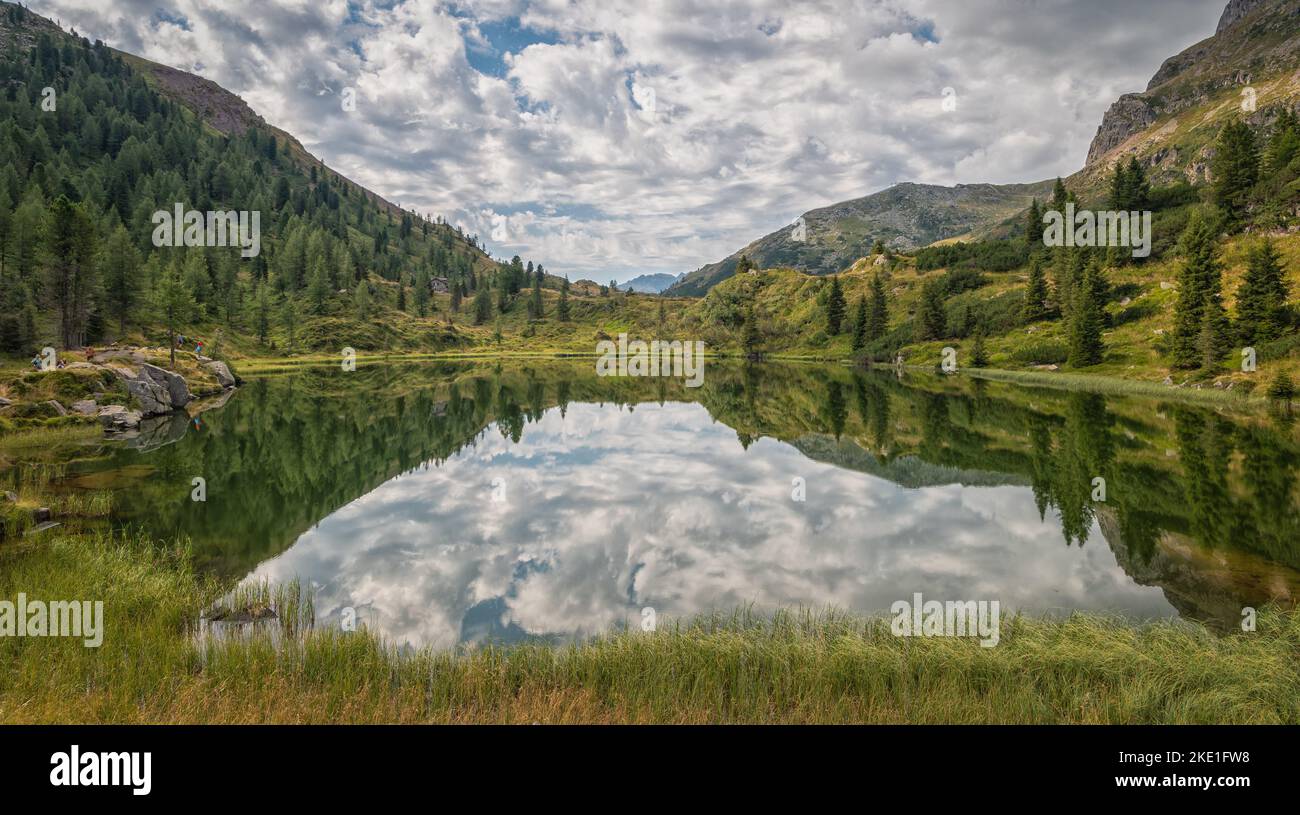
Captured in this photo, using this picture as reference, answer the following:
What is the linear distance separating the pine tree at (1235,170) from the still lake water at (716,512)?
246 ft

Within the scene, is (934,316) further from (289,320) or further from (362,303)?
(289,320)

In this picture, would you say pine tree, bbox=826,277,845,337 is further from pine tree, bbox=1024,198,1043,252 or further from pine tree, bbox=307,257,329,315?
pine tree, bbox=307,257,329,315

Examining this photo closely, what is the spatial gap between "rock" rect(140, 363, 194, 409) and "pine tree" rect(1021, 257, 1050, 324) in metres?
144

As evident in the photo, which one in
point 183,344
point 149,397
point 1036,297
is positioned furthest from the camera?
point 1036,297

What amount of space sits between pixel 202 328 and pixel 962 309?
568 ft

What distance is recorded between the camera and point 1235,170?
101562mm

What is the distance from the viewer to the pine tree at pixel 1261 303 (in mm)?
67000

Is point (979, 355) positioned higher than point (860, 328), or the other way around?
point (860, 328)

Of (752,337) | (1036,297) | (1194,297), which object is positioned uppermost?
(1036,297)

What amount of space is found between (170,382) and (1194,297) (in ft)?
416

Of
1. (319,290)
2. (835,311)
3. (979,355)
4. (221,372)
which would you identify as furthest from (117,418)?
(835,311)

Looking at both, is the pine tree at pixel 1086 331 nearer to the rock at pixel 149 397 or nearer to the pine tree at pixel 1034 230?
the pine tree at pixel 1034 230

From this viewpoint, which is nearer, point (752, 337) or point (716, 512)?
point (716, 512)
